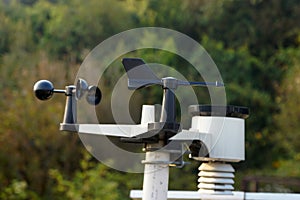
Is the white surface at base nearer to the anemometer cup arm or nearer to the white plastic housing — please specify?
the white plastic housing

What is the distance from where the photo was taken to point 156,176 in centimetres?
177

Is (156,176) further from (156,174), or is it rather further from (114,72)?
(114,72)

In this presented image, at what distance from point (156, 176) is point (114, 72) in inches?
268

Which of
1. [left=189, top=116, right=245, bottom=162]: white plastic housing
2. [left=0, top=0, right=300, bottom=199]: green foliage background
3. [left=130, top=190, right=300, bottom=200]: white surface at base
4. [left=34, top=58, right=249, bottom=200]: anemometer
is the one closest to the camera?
[left=34, top=58, right=249, bottom=200]: anemometer

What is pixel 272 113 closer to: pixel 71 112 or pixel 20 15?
pixel 20 15

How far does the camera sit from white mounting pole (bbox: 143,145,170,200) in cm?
176

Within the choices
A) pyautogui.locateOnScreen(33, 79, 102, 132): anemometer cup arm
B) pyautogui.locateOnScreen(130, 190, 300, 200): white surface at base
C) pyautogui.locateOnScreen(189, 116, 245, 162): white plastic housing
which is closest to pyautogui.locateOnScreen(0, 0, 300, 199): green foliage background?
pyautogui.locateOnScreen(130, 190, 300, 200): white surface at base

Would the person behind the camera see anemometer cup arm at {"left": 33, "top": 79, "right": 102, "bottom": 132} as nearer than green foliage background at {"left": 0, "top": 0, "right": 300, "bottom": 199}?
Yes

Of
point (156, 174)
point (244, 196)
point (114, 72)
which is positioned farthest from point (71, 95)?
point (114, 72)

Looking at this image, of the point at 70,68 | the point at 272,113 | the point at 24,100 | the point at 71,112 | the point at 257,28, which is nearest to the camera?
the point at 71,112

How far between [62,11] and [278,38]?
404 centimetres

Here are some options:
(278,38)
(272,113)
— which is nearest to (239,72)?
(272,113)

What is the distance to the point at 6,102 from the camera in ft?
26.2

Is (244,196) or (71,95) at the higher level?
(71,95)
